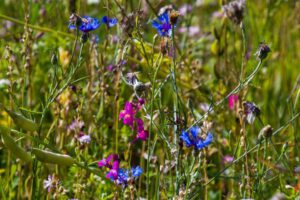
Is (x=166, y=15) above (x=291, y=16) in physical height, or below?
below

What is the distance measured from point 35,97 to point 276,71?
1.07m

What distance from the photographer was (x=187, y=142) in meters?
1.30

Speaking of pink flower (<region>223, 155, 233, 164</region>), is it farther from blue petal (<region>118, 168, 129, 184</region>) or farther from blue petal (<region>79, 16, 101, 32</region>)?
blue petal (<region>79, 16, 101, 32</region>)

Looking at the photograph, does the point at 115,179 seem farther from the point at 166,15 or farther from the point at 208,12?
the point at 208,12

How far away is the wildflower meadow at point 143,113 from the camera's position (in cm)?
139

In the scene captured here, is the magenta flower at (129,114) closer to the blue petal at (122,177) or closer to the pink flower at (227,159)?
the blue petal at (122,177)

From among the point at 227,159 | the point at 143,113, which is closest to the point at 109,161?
the point at 143,113

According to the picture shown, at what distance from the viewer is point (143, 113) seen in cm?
183

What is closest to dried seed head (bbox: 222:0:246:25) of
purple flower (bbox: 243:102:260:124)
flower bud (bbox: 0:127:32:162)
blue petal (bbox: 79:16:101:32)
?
purple flower (bbox: 243:102:260:124)

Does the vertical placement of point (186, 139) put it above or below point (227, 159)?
below

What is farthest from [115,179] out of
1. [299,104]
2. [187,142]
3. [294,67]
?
[294,67]

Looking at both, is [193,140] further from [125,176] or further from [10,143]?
[10,143]

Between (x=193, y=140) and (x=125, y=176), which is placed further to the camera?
(x=125, y=176)

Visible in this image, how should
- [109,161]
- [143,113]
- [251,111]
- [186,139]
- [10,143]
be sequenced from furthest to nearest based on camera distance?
[143,113]
[109,161]
[251,111]
[186,139]
[10,143]
